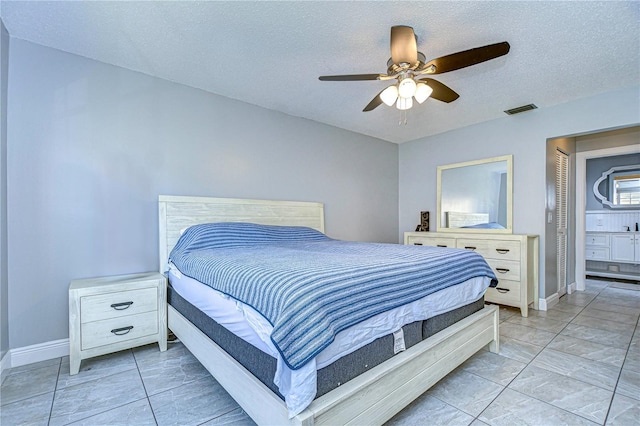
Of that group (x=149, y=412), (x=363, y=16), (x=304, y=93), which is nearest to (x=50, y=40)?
(x=304, y=93)

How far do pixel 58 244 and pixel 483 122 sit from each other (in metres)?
4.71

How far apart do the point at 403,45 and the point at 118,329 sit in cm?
271

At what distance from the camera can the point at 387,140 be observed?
4770 mm

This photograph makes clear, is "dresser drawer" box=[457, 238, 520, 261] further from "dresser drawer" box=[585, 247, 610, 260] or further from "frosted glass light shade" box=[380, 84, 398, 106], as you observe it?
"dresser drawer" box=[585, 247, 610, 260]

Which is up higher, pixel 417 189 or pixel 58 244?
pixel 417 189

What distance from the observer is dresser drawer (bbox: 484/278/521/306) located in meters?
3.23

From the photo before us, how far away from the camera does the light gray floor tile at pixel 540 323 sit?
9.09ft

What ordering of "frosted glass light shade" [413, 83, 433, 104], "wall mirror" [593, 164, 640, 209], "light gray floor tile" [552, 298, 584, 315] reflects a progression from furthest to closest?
"wall mirror" [593, 164, 640, 209], "light gray floor tile" [552, 298, 584, 315], "frosted glass light shade" [413, 83, 433, 104]

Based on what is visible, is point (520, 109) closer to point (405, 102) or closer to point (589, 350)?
point (405, 102)

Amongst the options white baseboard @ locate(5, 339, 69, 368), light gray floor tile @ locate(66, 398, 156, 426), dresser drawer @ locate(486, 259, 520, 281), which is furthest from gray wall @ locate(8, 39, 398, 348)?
dresser drawer @ locate(486, 259, 520, 281)

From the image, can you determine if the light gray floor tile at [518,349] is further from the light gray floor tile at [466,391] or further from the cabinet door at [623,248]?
the cabinet door at [623,248]

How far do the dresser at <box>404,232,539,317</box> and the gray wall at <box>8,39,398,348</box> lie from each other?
261cm

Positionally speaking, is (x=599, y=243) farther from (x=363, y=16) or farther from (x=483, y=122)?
(x=363, y=16)

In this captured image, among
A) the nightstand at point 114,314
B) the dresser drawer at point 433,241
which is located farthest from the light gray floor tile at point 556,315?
the nightstand at point 114,314
